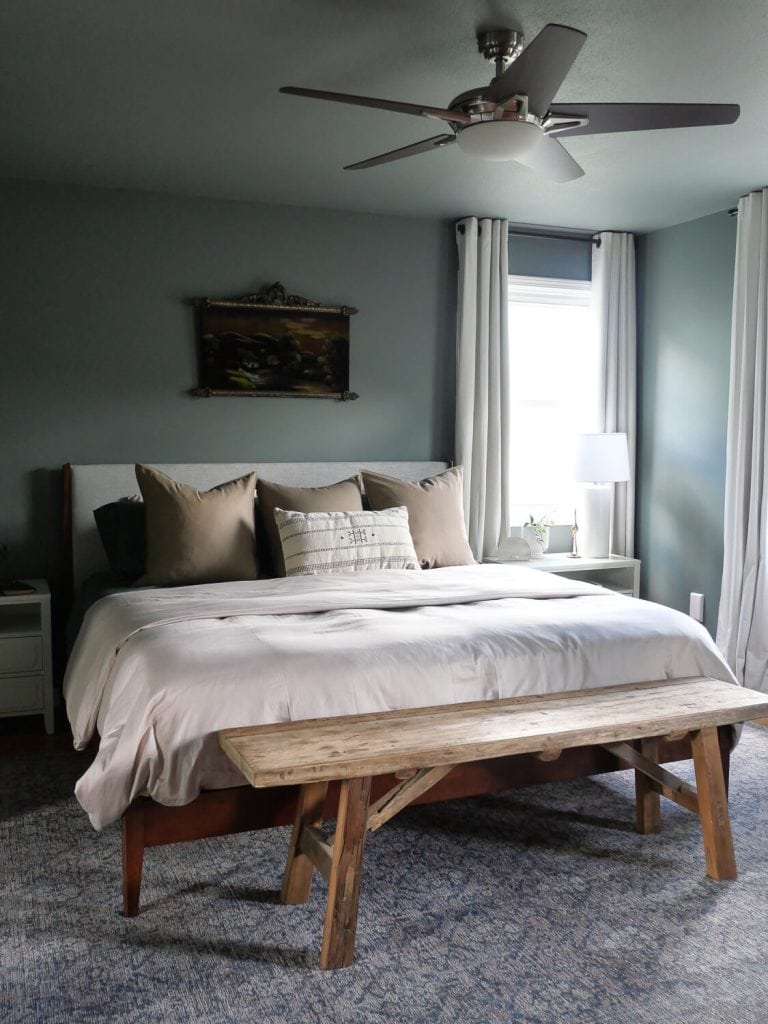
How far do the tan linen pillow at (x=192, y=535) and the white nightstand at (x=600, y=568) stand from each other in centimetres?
172

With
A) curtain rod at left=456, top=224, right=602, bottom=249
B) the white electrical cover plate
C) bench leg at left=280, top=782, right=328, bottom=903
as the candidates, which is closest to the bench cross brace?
bench leg at left=280, top=782, right=328, bottom=903

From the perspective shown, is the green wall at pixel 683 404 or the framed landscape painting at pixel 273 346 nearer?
the framed landscape painting at pixel 273 346

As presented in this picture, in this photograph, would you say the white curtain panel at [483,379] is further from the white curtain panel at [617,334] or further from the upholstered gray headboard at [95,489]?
the upholstered gray headboard at [95,489]

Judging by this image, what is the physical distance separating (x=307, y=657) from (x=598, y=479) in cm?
290

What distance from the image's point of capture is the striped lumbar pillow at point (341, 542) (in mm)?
3877

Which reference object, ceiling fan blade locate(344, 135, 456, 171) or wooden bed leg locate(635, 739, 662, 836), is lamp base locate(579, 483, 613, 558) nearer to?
wooden bed leg locate(635, 739, 662, 836)

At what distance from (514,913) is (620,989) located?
396mm

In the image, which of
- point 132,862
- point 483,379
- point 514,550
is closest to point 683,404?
point 483,379

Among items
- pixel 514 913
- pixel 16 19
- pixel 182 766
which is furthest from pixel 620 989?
pixel 16 19

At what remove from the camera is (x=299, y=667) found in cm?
259

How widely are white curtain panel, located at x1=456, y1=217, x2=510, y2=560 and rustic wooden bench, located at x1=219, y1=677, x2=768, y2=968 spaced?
7.66 feet

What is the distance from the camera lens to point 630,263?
548 centimetres

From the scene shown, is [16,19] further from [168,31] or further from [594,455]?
[594,455]

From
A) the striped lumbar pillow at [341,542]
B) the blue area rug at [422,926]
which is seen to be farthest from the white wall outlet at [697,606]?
the blue area rug at [422,926]
